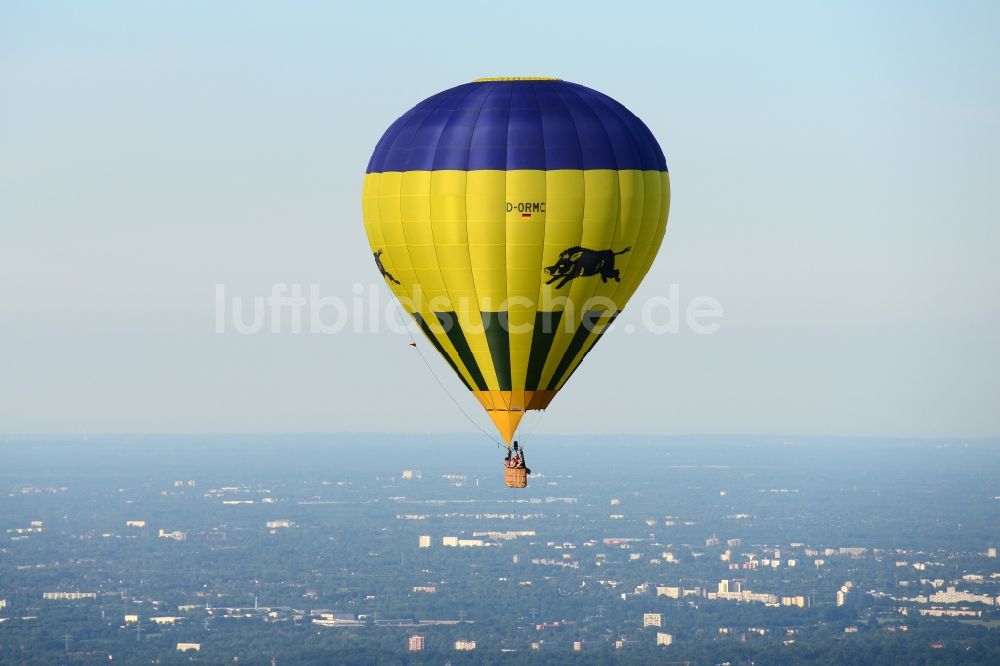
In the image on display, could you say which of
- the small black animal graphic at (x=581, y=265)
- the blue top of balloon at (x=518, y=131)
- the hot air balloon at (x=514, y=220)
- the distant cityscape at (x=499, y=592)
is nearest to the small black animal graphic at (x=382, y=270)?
the hot air balloon at (x=514, y=220)

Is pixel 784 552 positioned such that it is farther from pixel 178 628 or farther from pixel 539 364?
pixel 539 364

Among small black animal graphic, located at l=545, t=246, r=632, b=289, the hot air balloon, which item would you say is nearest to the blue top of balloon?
the hot air balloon

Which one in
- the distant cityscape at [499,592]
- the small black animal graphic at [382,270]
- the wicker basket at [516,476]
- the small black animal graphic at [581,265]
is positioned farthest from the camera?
the distant cityscape at [499,592]

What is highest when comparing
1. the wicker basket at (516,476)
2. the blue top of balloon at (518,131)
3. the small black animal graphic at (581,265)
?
the blue top of balloon at (518,131)

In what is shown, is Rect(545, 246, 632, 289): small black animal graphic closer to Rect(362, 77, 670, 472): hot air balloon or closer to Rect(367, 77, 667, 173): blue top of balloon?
Rect(362, 77, 670, 472): hot air balloon

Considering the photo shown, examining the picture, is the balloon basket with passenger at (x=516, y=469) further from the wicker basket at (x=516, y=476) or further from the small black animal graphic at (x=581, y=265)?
the small black animal graphic at (x=581, y=265)

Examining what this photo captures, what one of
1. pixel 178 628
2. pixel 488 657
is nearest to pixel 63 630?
pixel 178 628

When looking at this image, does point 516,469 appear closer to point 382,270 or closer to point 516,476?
point 516,476
